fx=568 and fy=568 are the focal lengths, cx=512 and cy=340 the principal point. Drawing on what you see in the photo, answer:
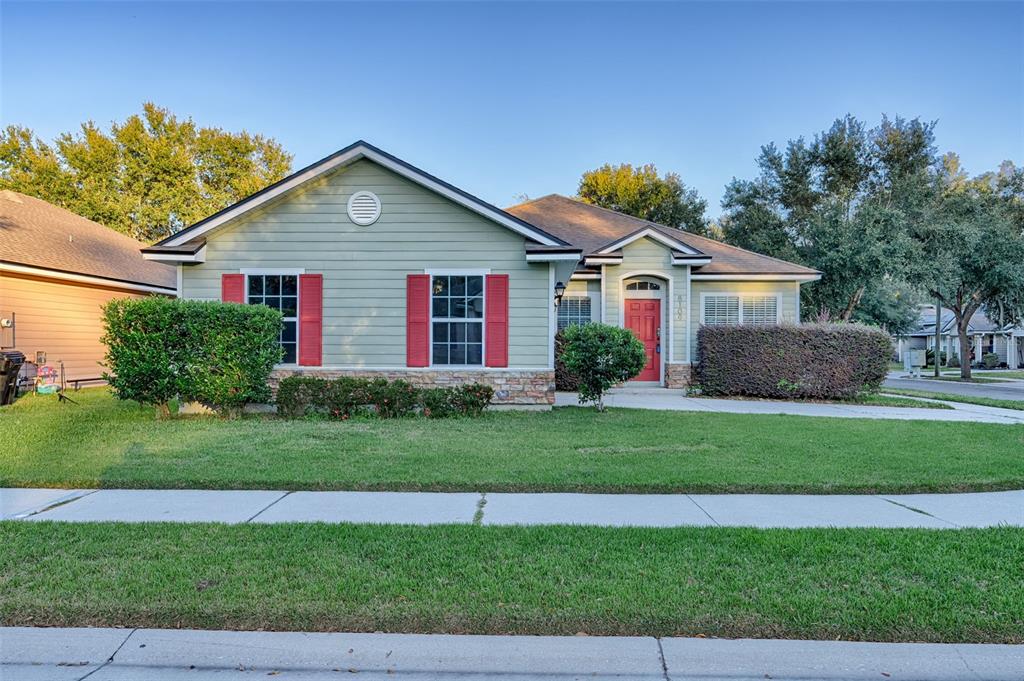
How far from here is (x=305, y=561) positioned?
3.66 m

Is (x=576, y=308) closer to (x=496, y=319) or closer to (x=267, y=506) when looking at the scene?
(x=496, y=319)

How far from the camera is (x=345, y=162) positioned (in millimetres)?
11117

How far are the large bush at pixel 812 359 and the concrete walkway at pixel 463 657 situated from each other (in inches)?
453

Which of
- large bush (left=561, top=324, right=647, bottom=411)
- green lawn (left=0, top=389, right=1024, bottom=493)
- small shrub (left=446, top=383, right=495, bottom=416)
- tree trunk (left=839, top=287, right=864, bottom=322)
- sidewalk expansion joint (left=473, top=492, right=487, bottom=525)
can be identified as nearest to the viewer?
sidewalk expansion joint (left=473, top=492, right=487, bottom=525)

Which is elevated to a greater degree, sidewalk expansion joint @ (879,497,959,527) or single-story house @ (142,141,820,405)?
single-story house @ (142,141,820,405)

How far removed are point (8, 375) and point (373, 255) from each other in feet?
23.8

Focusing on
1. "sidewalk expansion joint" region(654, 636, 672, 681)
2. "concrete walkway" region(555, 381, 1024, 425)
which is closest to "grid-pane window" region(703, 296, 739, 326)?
"concrete walkway" region(555, 381, 1024, 425)

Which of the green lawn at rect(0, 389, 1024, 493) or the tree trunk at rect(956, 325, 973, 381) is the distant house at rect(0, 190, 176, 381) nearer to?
the green lawn at rect(0, 389, 1024, 493)

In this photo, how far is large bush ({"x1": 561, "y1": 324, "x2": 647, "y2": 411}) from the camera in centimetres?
1038

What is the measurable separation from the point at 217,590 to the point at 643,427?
270 inches

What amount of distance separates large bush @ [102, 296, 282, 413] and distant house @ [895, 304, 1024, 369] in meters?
37.6

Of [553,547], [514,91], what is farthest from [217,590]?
[514,91]

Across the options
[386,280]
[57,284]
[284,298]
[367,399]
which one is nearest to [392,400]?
[367,399]

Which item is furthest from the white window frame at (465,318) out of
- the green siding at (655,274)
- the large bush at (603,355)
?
the green siding at (655,274)
